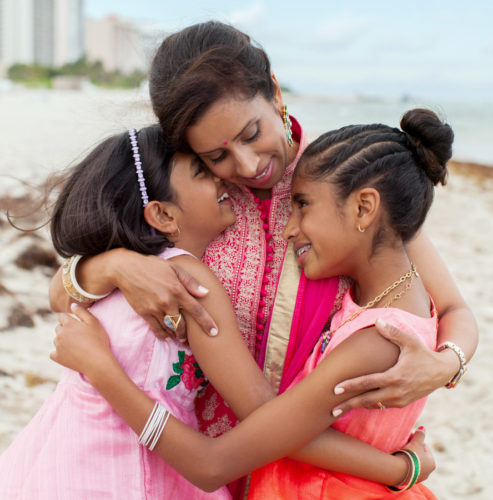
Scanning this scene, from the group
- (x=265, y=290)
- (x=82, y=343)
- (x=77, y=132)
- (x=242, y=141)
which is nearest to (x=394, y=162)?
(x=242, y=141)

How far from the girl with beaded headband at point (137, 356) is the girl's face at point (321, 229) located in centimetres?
28

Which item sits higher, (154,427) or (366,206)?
(366,206)

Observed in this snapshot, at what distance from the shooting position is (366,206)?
5.50ft

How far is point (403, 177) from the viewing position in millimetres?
1699

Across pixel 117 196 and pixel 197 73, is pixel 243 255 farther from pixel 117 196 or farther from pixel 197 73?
pixel 197 73

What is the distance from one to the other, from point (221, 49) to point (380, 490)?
5.02 feet

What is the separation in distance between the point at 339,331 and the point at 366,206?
40cm

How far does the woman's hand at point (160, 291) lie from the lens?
167 cm

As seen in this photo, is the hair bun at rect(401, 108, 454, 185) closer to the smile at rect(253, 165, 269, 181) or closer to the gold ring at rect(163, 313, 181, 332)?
the smile at rect(253, 165, 269, 181)

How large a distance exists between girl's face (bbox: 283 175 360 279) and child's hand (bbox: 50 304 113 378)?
706 mm

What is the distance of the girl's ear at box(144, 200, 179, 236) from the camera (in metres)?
1.83

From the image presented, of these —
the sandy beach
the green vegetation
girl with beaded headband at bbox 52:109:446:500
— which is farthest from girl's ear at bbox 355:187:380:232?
the green vegetation

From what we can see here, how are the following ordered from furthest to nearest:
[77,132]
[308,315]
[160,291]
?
[77,132], [308,315], [160,291]

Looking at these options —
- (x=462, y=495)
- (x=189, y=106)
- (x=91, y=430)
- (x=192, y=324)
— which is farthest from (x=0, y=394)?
(x=462, y=495)
